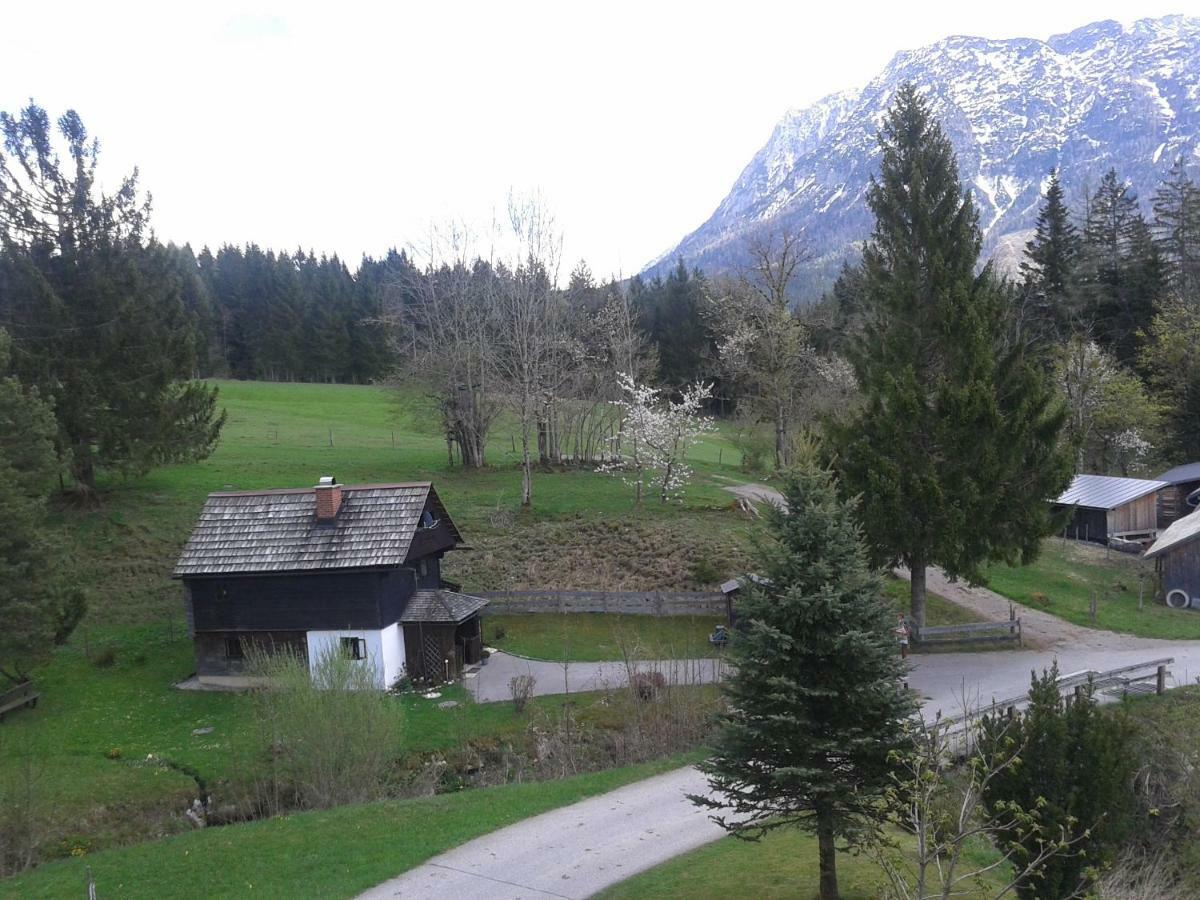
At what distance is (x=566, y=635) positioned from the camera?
102 feet

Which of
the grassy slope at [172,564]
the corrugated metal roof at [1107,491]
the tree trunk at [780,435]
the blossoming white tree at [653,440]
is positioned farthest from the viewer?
the tree trunk at [780,435]

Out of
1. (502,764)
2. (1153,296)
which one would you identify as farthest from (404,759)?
(1153,296)

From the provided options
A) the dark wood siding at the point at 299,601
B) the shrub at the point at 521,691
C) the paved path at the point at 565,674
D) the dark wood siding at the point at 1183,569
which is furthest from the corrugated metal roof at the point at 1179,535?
the dark wood siding at the point at 299,601

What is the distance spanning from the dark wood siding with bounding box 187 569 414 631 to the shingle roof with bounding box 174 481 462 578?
0.48 metres

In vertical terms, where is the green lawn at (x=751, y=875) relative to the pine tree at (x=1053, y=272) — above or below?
below

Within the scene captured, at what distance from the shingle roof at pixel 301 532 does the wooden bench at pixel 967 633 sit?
1716cm

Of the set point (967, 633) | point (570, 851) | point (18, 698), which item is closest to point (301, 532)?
point (18, 698)

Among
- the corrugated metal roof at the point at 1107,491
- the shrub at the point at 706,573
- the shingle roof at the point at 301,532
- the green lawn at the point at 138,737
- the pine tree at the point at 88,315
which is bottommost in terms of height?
the green lawn at the point at 138,737

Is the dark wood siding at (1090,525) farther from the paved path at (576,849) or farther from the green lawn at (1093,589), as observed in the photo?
the paved path at (576,849)

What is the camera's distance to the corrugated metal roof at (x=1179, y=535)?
33.4 m

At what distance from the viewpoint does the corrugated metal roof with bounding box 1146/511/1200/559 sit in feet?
109

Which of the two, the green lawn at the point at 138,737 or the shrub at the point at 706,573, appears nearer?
the green lawn at the point at 138,737

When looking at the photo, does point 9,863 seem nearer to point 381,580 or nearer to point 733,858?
point 381,580

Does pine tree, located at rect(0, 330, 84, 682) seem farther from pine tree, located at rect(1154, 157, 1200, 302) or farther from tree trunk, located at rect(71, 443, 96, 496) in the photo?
pine tree, located at rect(1154, 157, 1200, 302)
